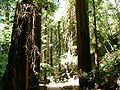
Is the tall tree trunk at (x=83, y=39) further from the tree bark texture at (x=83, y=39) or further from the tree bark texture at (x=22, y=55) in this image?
the tree bark texture at (x=22, y=55)

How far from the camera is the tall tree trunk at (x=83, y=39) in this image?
11172 millimetres

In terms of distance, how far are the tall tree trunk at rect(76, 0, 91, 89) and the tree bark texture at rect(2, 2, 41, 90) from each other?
12.1 ft

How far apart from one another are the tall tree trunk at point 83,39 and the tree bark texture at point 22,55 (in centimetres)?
368

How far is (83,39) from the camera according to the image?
11.6 m

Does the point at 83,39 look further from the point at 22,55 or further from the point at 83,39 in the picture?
the point at 22,55

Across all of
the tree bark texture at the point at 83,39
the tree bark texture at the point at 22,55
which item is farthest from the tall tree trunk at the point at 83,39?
the tree bark texture at the point at 22,55

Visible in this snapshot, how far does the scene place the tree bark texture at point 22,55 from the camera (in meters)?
7.53

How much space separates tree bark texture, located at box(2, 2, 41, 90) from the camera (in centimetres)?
753

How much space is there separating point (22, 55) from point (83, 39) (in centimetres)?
440

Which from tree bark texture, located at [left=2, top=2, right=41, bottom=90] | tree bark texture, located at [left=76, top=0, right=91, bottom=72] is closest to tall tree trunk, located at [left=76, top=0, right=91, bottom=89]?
tree bark texture, located at [left=76, top=0, right=91, bottom=72]

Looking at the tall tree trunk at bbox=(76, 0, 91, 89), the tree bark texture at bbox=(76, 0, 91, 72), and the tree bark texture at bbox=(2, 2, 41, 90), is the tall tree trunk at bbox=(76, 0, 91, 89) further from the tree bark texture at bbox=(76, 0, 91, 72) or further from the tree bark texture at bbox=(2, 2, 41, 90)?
the tree bark texture at bbox=(2, 2, 41, 90)

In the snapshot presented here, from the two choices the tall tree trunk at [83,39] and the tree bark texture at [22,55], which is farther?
the tall tree trunk at [83,39]

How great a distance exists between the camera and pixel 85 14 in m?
12.0

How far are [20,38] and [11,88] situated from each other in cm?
162
